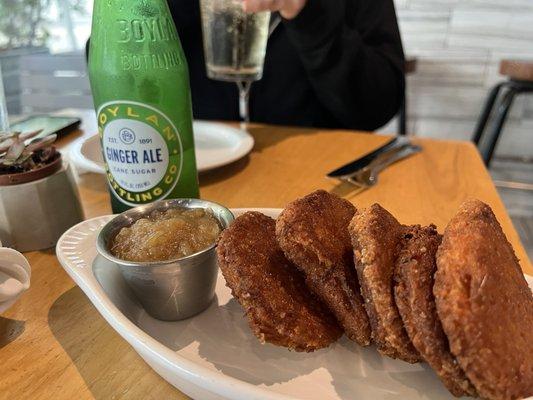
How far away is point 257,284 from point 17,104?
11.4 feet

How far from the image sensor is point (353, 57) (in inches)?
61.4

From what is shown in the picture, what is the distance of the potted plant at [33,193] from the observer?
0.77m

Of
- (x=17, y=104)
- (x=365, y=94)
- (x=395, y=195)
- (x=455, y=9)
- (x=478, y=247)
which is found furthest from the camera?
(x=17, y=104)

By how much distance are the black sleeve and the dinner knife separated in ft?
1.10

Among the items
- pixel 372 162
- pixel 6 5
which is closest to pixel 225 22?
pixel 372 162

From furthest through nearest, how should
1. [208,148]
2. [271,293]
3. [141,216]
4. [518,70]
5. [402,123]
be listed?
[402,123] < [518,70] < [208,148] < [141,216] < [271,293]

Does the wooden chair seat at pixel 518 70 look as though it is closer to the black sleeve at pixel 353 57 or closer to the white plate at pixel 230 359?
the black sleeve at pixel 353 57

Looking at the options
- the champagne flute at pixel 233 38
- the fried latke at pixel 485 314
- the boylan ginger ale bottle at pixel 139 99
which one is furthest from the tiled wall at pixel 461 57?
the fried latke at pixel 485 314

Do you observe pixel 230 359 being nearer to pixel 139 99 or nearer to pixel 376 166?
pixel 139 99

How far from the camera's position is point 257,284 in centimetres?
56

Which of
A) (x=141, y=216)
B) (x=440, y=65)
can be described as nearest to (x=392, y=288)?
(x=141, y=216)

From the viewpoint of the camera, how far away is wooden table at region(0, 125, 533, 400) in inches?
22.3

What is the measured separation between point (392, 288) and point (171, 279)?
0.99ft

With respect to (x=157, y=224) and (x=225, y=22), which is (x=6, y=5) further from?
(x=157, y=224)
